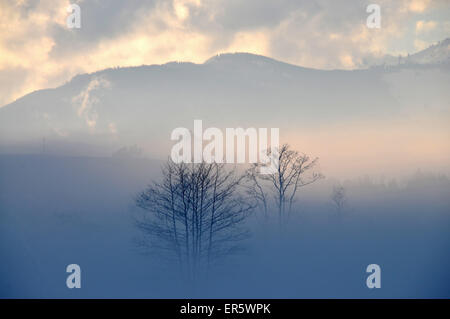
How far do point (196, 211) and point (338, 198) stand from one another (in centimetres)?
1611

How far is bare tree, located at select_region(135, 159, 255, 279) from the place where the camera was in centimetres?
1791

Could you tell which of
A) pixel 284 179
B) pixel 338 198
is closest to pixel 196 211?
pixel 284 179

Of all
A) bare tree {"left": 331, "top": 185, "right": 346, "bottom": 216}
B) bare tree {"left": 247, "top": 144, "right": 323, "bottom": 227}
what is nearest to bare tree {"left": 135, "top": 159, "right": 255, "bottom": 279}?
bare tree {"left": 247, "top": 144, "right": 323, "bottom": 227}

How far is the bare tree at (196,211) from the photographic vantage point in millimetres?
17906

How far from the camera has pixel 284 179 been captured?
2512 centimetres

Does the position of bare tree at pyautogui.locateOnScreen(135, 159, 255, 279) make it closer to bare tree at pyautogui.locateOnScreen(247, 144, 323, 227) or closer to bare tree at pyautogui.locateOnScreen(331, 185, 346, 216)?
bare tree at pyautogui.locateOnScreen(247, 144, 323, 227)

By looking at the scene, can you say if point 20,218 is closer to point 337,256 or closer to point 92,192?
point 92,192

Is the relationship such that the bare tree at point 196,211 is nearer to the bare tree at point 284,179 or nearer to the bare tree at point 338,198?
the bare tree at point 284,179

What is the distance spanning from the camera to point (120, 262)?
19.9 m

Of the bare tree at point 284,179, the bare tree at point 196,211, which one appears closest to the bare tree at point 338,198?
the bare tree at point 284,179

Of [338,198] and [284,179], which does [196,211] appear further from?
[338,198]

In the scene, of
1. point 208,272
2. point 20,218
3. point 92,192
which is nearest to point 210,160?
point 208,272

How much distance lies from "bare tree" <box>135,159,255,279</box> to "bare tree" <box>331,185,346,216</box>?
1261cm

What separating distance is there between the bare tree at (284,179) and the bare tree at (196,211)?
5.39 m
